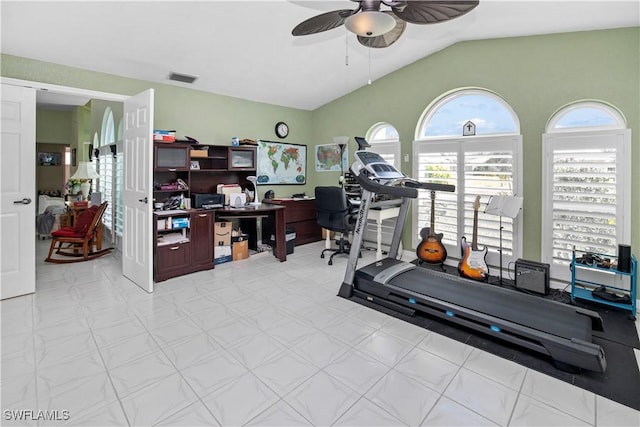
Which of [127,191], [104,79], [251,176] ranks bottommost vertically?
[127,191]

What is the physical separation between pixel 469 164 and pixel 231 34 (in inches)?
131

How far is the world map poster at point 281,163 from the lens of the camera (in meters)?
5.63

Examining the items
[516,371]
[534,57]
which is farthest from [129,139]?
[534,57]

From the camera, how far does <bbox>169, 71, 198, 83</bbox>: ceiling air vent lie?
13.7ft

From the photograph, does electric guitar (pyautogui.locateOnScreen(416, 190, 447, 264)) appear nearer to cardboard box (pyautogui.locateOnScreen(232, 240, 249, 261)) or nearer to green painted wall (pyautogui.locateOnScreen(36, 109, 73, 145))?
cardboard box (pyautogui.locateOnScreen(232, 240, 249, 261))

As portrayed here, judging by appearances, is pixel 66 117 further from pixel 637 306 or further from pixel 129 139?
pixel 637 306

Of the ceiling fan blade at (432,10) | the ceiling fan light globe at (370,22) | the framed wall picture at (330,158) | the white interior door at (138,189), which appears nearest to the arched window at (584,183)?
the ceiling fan blade at (432,10)

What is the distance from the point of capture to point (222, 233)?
463cm

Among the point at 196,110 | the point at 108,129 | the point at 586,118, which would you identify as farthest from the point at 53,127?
the point at 586,118

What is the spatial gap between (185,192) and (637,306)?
541 centimetres

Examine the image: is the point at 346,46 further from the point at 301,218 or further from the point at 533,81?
the point at 301,218

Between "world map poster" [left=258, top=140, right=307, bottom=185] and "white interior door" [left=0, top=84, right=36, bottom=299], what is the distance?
9.82ft

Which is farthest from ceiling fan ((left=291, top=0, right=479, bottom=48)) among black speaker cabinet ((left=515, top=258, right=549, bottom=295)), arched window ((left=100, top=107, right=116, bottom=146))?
arched window ((left=100, top=107, right=116, bottom=146))

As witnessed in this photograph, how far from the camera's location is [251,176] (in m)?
5.16
